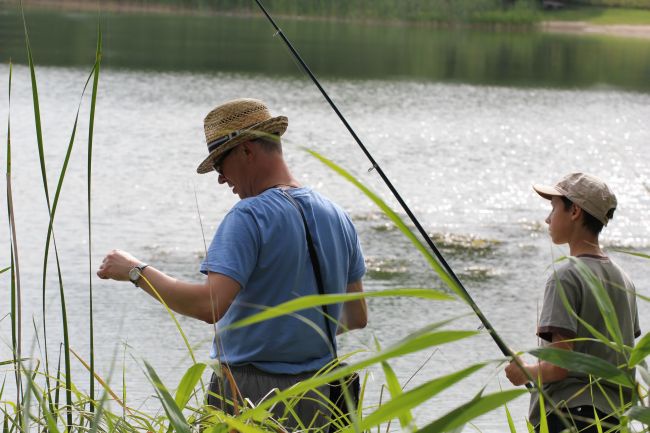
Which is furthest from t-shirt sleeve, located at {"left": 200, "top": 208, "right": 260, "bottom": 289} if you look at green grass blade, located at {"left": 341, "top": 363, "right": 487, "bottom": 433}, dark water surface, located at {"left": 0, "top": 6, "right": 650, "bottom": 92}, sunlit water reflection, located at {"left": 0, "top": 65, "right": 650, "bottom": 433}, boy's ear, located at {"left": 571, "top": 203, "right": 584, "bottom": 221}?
dark water surface, located at {"left": 0, "top": 6, "right": 650, "bottom": 92}

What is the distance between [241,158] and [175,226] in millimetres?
7907

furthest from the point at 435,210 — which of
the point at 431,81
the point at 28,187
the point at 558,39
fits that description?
the point at 558,39

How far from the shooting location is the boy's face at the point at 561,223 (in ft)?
9.04

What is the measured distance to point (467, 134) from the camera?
19219 millimetres

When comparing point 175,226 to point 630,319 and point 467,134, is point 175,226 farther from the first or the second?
point 467,134

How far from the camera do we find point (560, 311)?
8.42 feet

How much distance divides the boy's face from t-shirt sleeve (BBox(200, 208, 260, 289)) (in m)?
0.77

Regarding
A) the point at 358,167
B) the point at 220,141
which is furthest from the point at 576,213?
the point at 358,167

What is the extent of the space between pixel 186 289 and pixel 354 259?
474 mm

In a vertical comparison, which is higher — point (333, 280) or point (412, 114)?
point (333, 280)

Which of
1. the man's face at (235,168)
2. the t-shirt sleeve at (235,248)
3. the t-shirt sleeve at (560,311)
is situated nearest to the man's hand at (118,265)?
the t-shirt sleeve at (235,248)

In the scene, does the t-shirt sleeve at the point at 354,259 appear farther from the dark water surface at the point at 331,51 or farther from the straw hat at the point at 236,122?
the dark water surface at the point at 331,51

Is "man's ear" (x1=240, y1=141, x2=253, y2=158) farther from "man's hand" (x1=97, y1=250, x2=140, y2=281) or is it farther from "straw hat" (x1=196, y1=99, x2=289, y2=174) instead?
"man's hand" (x1=97, y1=250, x2=140, y2=281)

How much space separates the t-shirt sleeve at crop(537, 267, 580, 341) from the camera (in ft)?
8.39
